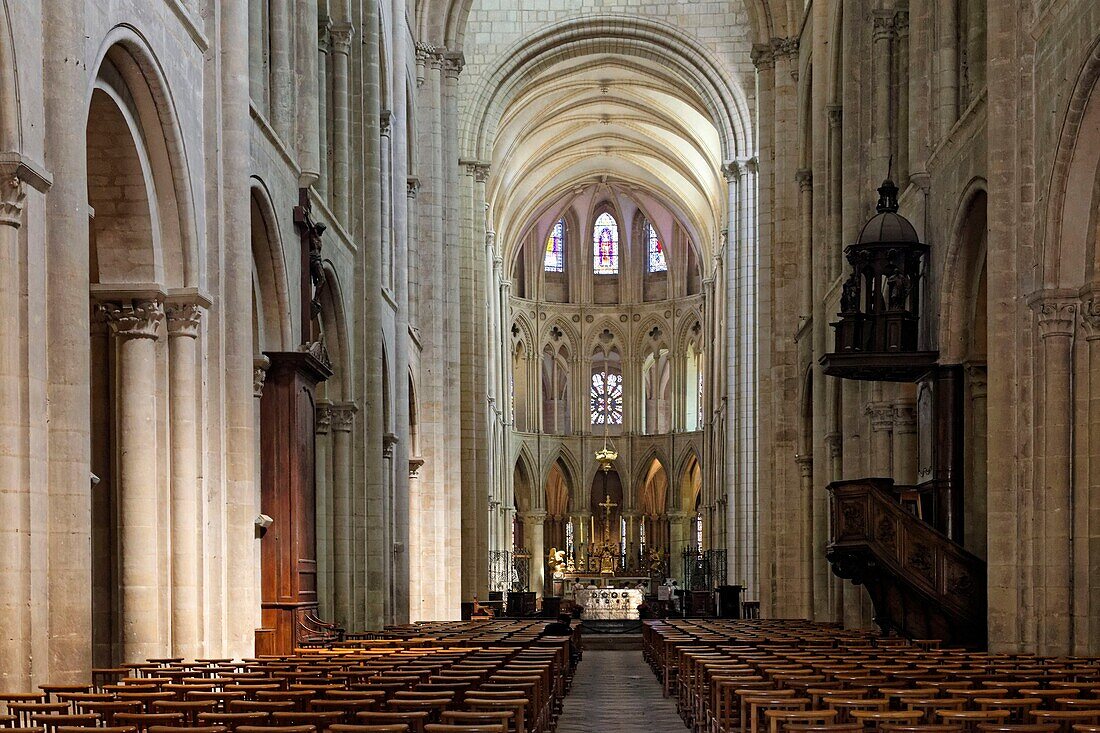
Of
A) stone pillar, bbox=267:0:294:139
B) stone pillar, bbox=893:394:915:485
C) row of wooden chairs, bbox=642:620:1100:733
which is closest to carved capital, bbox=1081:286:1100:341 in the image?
row of wooden chairs, bbox=642:620:1100:733

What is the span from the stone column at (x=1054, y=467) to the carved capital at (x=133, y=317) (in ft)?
32.0

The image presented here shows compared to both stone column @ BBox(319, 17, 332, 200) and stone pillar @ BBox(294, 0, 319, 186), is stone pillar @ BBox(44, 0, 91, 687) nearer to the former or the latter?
stone pillar @ BBox(294, 0, 319, 186)

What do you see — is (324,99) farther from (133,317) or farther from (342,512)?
(133,317)

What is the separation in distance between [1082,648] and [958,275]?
260 inches

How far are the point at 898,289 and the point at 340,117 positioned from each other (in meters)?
10.2

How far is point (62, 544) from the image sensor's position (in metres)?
12.1

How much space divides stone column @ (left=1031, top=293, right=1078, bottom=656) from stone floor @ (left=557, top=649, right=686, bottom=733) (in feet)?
14.3

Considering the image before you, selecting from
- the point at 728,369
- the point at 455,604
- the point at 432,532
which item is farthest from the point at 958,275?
the point at 728,369

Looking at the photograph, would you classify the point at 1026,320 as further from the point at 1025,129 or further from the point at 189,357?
the point at 189,357

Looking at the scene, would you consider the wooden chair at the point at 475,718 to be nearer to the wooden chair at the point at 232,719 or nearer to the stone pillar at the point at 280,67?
the wooden chair at the point at 232,719

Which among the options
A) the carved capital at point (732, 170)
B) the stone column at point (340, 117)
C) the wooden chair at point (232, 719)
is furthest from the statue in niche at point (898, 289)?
the carved capital at point (732, 170)

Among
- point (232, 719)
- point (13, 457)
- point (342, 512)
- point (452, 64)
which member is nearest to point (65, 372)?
point (13, 457)

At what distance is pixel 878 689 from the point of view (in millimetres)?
10578

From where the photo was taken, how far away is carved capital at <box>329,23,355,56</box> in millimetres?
25797
